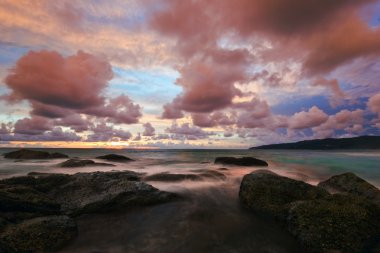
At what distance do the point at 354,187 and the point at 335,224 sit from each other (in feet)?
18.2

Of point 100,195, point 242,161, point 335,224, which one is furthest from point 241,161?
point 335,224

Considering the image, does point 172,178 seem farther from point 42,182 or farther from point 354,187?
point 354,187

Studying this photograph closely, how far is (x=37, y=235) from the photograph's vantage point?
21.4ft

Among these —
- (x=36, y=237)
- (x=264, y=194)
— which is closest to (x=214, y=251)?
(x=264, y=194)

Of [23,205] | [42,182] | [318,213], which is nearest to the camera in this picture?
[318,213]

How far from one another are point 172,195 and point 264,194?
4062 millimetres

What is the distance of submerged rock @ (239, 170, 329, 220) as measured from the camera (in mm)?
9449

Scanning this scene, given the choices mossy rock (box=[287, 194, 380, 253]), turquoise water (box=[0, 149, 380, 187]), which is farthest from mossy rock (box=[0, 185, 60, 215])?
turquoise water (box=[0, 149, 380, 187])

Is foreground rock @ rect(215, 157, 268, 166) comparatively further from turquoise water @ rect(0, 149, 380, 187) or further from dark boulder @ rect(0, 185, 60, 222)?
dark boulder @ rect(0, 185, 60, 222)

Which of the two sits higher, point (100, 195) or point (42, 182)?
point (42, 182)

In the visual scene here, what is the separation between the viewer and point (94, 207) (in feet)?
30.4

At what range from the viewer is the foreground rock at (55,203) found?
21.2ft

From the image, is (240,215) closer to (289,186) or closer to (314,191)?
(289,186)

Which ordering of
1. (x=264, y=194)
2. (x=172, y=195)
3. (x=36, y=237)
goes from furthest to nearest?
(x=172, y=195)
(x=264, y=194)
(x=36, y=237)
